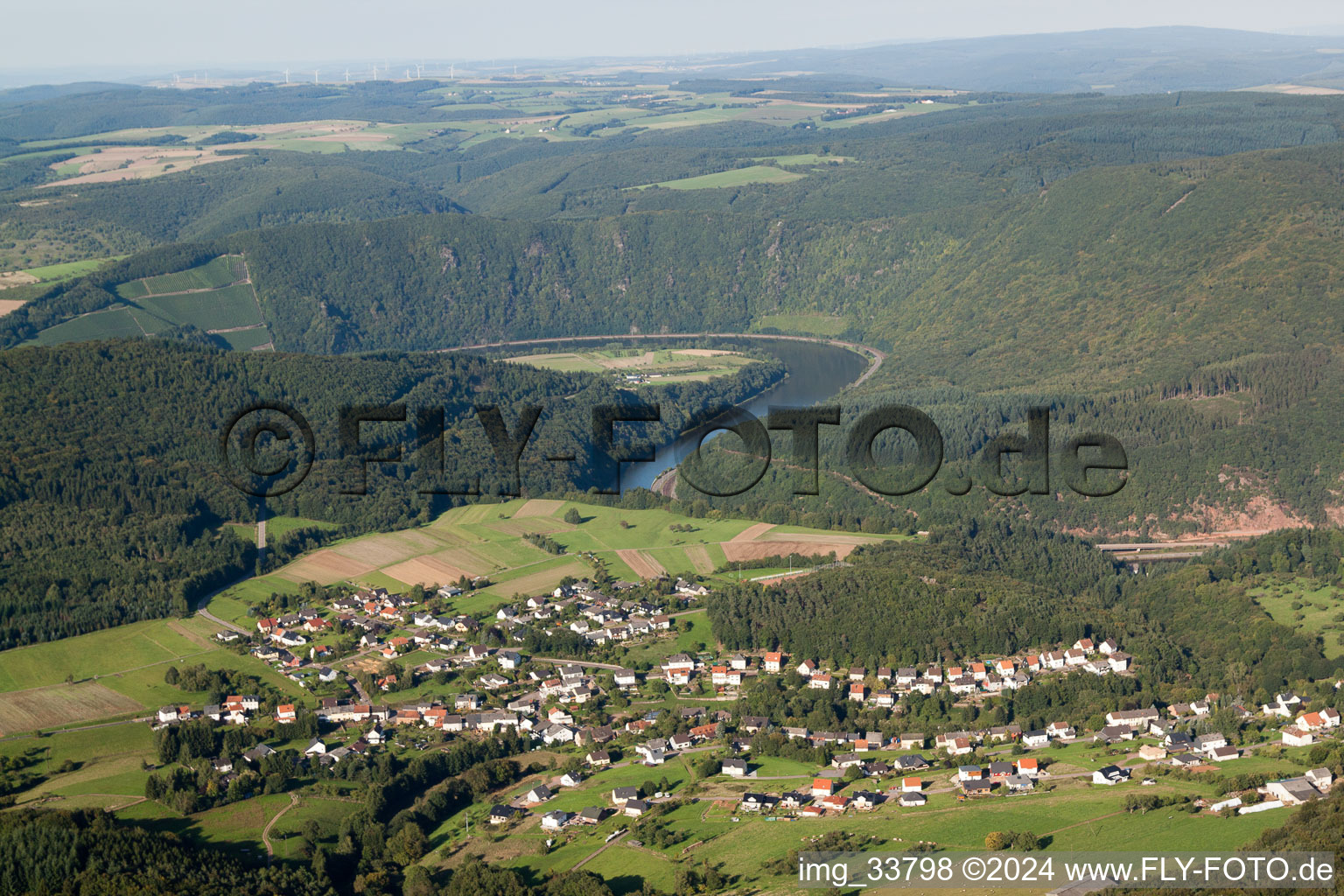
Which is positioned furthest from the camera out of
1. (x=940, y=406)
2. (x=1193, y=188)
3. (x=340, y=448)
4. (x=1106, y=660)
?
(x=1193, y=188)

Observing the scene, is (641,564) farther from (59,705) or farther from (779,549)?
(59,705)

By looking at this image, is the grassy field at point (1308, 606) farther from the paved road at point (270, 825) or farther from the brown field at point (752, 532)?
the paved road at point (270, 825)

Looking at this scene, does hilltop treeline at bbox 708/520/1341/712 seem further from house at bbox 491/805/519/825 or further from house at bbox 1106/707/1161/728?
house at bbox 491/805/519/825

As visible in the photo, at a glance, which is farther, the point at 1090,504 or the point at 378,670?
the point at 1090,504

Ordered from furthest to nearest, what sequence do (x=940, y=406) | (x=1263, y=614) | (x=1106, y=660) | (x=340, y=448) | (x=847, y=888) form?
(x=940, y=406) < (x=340, y=448) < (x=1263, y=614) < (x=1106, y=660) < (x=847, y=888)

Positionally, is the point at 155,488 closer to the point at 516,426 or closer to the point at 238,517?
the point at 238,517

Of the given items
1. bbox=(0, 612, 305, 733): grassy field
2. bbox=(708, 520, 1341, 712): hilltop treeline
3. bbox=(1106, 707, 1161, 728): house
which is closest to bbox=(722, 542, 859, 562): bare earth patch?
bbox=(708, 520, 1341, 712): hilltop treeline

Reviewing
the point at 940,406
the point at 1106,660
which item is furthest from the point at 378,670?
the point at 940,406

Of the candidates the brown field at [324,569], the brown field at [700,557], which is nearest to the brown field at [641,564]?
the brown field at [700,557]
